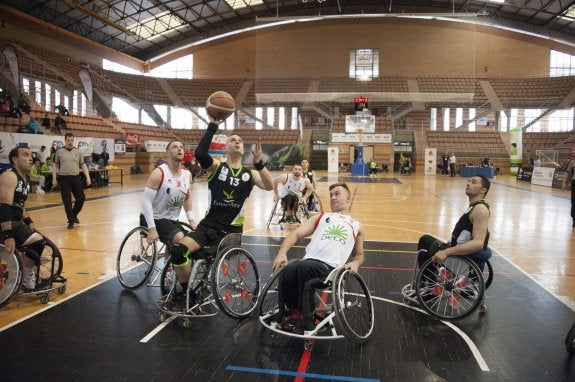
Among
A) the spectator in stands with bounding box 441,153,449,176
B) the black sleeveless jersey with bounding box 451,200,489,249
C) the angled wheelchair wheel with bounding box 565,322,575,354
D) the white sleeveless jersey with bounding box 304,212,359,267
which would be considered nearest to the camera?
the angled wheelchair wheel with bounding box 565,322,575,354

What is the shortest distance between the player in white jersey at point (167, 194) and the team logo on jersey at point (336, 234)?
1.25 m

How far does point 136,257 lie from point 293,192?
3.94 meters

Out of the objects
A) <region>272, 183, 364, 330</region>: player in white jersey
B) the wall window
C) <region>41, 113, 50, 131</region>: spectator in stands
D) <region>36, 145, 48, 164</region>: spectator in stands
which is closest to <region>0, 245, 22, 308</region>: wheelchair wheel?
<region>272, 183, 364, 330</region>: player in white jersey

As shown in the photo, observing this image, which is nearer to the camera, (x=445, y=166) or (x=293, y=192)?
(x=293, y=192)

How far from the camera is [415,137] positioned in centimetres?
2919

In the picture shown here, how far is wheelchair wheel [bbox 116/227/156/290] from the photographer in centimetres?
429

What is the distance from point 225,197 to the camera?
378cm

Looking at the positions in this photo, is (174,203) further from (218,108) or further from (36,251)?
(36,251)

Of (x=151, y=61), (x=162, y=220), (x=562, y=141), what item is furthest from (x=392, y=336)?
(x=151, y=61)

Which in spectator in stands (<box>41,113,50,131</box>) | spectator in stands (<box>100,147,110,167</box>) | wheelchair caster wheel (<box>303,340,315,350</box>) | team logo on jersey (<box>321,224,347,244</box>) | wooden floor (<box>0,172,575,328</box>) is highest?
spectator in stands (<box>41,113,50,131</box>)

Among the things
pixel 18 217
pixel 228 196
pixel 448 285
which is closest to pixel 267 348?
pixel 228 196

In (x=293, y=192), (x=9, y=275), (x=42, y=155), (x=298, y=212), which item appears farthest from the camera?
(x=42, y=155)

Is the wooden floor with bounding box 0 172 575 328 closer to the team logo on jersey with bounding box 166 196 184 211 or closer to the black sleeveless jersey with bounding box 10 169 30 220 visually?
the black sleeveless jersey with bounding box 10 169 30 220

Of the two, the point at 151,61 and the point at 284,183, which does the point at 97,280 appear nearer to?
the point at 284,183
